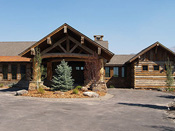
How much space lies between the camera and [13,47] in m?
29.3

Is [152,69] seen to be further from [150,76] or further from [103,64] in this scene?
[103,64]

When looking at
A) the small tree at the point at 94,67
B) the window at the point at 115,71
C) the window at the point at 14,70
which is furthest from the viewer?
the window at the point at 115,71

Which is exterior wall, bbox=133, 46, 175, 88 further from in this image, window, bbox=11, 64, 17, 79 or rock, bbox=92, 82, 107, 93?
window, bbox=11, 64, 17, 79

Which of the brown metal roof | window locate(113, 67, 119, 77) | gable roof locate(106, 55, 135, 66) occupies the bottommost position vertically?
window locate(113, 67, 119, 77)

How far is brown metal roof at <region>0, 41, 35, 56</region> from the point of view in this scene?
90.2ft

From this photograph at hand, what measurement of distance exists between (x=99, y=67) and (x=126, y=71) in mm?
9868

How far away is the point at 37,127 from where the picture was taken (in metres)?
5.91

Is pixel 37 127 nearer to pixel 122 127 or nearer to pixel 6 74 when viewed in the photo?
pixel 122 127

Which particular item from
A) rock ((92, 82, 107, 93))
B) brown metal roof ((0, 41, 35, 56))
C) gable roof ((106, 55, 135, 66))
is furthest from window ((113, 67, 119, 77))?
brown metal roof ((0, 41, 35, 56))

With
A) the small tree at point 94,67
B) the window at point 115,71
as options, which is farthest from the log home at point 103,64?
the small tree at point 94,67

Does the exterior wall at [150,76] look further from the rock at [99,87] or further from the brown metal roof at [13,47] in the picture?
the brown metal roof at [13,47]

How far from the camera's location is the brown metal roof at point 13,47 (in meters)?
27.5

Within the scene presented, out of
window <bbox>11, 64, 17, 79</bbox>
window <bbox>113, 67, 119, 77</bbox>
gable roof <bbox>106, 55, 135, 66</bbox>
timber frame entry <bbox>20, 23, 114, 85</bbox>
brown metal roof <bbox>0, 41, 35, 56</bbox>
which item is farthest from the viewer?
brown metal roof <bbox>0, 41, 35, 56</bbox>

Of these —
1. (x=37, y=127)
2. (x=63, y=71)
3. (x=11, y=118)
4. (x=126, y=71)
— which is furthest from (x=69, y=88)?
(x=126, y=71)
